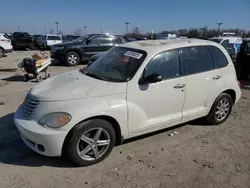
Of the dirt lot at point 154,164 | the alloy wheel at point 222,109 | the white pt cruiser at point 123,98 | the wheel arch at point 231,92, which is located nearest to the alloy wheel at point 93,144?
the white pt cruiser at point 123,98

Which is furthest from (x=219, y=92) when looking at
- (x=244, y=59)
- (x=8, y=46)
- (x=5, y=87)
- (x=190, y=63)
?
(x=8, y=46)

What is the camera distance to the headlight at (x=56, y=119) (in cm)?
312

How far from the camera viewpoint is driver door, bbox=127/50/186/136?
11.9 ft

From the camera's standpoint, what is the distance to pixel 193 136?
4.39 meters

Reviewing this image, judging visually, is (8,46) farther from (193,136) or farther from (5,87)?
(193,136)

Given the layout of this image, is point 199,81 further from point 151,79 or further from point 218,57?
point 151,79

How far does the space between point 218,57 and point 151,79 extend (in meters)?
1.78

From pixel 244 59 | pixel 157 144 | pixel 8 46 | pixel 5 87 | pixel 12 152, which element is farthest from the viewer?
pixel 8 46

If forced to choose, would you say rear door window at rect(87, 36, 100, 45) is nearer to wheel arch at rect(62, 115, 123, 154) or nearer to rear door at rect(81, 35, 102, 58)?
rear door at rect(81, 35, 102, 58)

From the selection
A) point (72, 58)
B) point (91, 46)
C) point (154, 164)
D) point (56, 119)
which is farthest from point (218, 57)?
point (72, 58)

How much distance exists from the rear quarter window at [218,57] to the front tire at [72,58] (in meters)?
9.70

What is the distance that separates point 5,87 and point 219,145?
6784 mm

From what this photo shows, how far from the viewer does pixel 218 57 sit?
465cm

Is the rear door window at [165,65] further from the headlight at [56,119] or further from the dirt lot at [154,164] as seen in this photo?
the headlight at [56,119]
